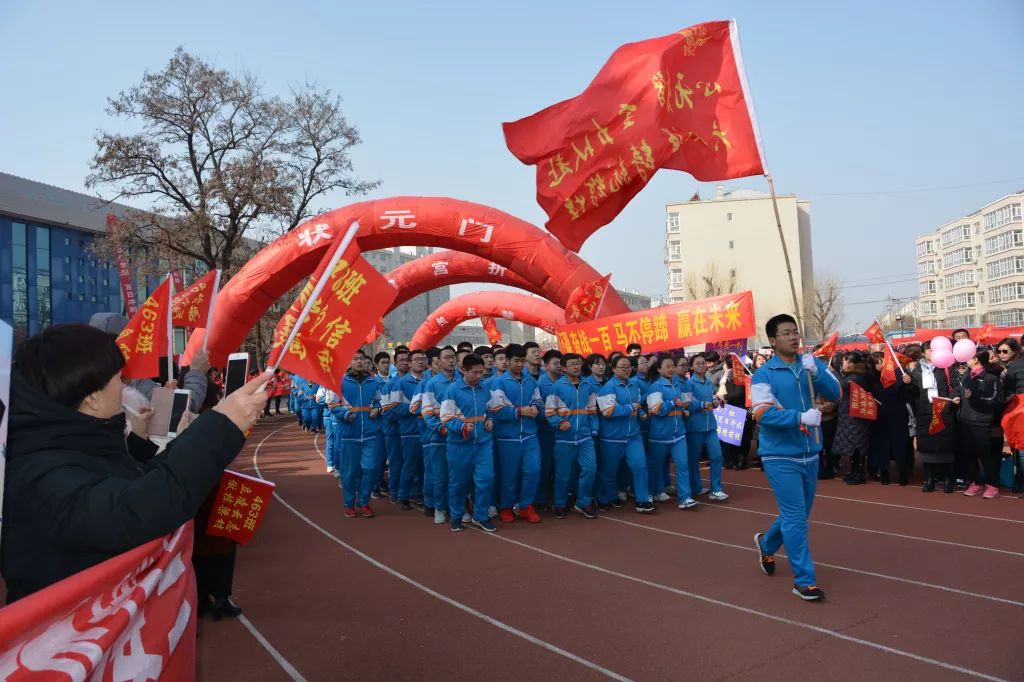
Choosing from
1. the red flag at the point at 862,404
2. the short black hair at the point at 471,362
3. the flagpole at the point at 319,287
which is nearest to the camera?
the flagpole at the point at 319,287

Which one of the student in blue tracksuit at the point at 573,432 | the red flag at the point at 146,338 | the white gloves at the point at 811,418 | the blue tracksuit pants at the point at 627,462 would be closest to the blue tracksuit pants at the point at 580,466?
the student in blue tracksuit at the point at 573,432

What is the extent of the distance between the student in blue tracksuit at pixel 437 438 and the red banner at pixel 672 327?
9.74ft

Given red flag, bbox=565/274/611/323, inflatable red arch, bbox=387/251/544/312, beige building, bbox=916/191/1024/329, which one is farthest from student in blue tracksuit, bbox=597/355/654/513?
beige building, bbox=916/191/1024/329

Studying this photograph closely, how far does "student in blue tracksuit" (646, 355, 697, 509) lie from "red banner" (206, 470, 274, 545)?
5295 millimetres

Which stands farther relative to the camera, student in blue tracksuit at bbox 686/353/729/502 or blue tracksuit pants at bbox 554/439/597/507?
student in blue tracksuit at bbox 686/353/729/502

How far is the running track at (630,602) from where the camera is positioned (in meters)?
3.91

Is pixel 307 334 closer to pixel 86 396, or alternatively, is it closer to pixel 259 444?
pixel 86 396

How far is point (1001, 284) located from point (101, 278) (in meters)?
69.4

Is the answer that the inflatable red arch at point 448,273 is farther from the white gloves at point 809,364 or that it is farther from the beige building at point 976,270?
the beige building at point 976,270

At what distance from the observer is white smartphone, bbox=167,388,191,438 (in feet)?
13.9

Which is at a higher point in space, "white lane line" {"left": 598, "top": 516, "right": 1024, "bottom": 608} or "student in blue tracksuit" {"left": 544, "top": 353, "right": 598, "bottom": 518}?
"student in blue tracksuit" {"left": 544, "top": 353, "right": 598, "bottom": 518}

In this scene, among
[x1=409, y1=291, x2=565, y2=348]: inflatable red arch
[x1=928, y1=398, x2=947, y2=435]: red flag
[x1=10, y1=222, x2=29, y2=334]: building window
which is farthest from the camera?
[x1=10, y1=222, x2=29, y2=334]: building window

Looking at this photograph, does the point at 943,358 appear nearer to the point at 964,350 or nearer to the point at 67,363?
the point at 964,350

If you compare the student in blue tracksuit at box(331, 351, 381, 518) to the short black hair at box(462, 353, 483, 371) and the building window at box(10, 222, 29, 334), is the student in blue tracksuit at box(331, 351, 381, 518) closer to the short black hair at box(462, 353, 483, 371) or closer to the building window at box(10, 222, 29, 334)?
the short black hair at box(462, 353, 483, 371)
